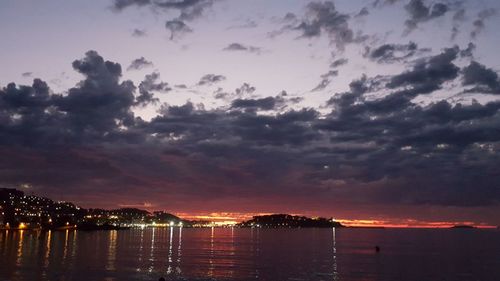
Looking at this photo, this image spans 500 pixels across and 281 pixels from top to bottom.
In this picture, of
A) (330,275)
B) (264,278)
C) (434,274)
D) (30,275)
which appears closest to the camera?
(30,275)

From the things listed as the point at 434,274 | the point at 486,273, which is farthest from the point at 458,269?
the point at 434,274

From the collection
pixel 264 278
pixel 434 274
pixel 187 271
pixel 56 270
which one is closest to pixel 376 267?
pixel 434 274

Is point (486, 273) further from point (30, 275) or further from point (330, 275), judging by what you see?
point (30, 275)

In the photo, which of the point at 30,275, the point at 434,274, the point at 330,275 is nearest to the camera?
the point at 30,275

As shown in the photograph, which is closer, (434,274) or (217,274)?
(217,274)

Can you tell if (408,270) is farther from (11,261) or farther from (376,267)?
(11,261)

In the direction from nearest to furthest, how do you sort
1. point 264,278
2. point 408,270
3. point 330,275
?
point 264,278, point 330,275, point 408,270

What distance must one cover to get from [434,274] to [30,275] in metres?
72.0

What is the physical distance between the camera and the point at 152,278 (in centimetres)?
7544

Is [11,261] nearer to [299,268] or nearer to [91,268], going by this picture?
[91,268]

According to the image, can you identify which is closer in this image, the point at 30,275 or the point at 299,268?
the point at 30,275

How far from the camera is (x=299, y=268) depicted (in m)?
98.4

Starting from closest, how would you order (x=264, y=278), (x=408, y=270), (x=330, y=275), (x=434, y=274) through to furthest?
(x=264, y=278)
(x=330, y=275)
(x=434, y=274)
(x=408, y=270)

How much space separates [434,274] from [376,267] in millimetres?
15132
